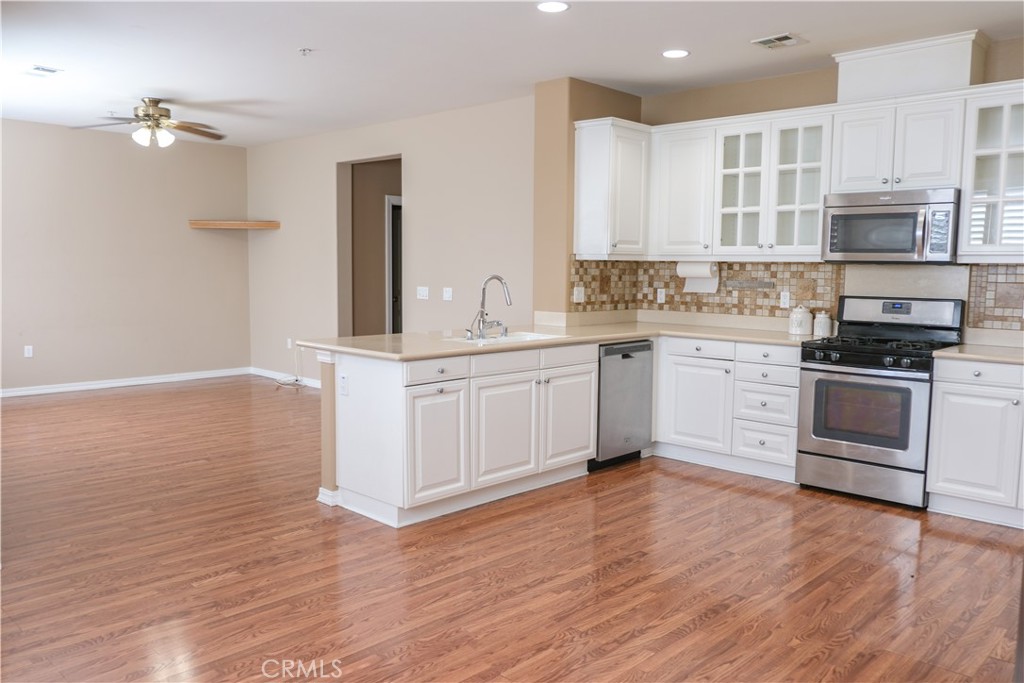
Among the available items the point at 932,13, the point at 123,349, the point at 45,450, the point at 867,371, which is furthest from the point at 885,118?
the point at 123,349

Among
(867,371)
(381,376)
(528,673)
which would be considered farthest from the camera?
(867,371)

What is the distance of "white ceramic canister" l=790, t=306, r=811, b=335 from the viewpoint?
5.03 metres

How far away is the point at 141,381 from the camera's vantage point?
325 inches

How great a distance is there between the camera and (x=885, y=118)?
4445 millimetres

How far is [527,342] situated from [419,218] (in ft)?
9.37

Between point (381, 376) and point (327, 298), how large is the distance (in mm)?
4314

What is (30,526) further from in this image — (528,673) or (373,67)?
(373,67)

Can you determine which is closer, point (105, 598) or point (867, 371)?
point (105, 598)

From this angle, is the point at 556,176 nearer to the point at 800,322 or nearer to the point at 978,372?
the point at 800,322

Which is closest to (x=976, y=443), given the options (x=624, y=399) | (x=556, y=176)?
(x=624, y=399)

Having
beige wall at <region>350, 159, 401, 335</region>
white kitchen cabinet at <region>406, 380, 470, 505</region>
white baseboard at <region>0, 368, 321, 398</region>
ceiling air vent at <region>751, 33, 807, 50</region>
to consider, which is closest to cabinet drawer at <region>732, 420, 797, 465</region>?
white kitchen cabinet at <region>406, 380, 470, 505</region>

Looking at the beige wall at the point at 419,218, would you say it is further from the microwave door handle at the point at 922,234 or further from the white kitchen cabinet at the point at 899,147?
the microwave door handle at the point at 922,234

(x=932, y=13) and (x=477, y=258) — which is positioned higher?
(x=932, y=13)

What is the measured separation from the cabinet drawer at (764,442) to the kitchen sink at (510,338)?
4.28 feet
